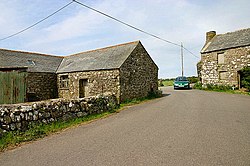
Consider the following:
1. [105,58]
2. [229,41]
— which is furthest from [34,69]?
[229,41]

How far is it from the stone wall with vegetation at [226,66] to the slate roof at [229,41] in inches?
21.0

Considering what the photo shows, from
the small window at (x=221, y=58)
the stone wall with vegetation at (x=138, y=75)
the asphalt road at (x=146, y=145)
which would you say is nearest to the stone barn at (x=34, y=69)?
the stone wall with vegetation at (x=138, y=75)

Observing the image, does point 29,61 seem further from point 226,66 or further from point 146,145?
point 226,66

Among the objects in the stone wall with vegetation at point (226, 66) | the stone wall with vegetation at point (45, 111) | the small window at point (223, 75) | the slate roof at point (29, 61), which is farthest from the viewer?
the small window at point (223, 75)

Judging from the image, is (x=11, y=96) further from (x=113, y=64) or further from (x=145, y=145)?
(x=145, y=145)

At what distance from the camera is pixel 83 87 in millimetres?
18703

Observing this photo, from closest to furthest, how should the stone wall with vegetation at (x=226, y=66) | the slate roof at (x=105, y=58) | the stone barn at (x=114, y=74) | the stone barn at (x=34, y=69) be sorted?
the stone barn at (x=114, y=74), the slate roof at (x=105, y=58), the stone barn at (x=34, y=69), the stone wall with vegetation at (x=226, y=66)

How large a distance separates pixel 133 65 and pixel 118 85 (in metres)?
2.56

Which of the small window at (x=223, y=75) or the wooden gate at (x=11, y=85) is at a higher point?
the small window at (x=223, y=75)

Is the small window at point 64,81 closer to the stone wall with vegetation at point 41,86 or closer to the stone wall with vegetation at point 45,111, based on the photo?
the stone wall with vegetation at point 41,86

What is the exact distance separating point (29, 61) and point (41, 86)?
10.4 feet

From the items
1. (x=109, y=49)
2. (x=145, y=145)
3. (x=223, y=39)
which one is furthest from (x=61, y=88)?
(x=223, y=39)

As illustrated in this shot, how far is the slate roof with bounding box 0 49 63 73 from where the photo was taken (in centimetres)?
1916

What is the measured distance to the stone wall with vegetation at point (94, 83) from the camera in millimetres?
15805
